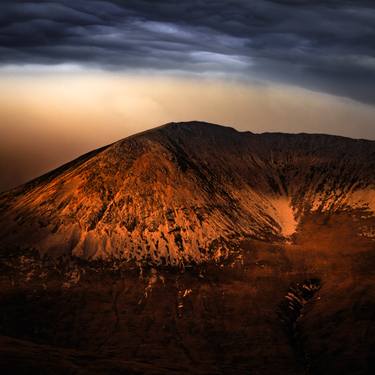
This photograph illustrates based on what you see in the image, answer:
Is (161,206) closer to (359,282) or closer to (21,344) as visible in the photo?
(359,282)

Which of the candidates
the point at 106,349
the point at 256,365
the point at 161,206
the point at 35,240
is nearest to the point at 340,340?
the point at 256,365

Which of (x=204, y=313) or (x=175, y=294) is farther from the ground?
(x=175, y=294)

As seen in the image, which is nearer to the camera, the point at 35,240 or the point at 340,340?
the point at 340,340

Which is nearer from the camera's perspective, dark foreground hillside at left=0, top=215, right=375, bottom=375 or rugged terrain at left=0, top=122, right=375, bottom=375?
dark foreground hillside at left=0, top=215, right=375, bottom=375

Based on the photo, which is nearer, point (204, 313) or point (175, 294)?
point (204, 313)

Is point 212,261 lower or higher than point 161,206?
lower

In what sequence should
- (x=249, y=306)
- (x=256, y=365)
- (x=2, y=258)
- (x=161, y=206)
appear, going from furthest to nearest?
(x=161, y=206)
(x=2, y=258)
(x=249, y=306)
(x=256, y=365)

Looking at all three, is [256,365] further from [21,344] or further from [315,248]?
[315,248]

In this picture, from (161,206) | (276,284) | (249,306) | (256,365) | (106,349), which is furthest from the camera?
(161,206)

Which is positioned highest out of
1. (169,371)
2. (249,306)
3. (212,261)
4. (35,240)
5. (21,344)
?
(35,240)

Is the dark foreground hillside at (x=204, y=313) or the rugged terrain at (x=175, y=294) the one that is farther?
the rugged terrain at (x=175, y=294)
